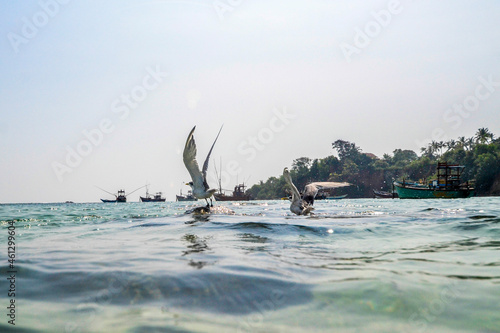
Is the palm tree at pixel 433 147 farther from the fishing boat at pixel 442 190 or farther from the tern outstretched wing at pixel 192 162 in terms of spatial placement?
the tern outstretched wing at pixel 192 162

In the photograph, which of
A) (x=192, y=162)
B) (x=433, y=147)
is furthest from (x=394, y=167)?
(x=192, y=162)

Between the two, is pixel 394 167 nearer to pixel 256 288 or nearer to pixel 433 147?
pixel 433 147

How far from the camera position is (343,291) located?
3451 millimetres

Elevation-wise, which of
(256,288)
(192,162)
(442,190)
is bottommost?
(256,288)

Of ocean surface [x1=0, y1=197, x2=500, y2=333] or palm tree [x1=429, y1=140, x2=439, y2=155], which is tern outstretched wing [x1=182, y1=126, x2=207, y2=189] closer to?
ocean surface [x1=0, y1=197, x2=500, y2=333]

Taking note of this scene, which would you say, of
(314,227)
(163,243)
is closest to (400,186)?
(314,227)

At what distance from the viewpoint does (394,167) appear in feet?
355

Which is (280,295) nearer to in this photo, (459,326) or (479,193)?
(459,326)

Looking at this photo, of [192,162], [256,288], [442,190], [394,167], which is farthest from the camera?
[394,167]

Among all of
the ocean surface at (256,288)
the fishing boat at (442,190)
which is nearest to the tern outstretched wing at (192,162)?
the ocean surface at (256,288)

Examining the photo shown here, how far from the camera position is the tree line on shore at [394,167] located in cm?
7169

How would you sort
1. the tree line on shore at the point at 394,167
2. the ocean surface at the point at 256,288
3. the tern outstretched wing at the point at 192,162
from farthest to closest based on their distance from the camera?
the tree line on shore at the point at 394,167, the tern outstretched wing at the point at 192,162, the ocean surface at the point at 256,288

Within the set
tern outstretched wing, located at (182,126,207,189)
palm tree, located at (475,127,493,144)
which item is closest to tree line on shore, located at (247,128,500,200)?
palm tree, located at (475,127,493,144)

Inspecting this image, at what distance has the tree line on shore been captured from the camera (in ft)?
235
